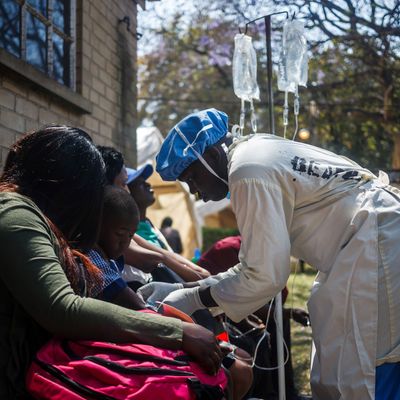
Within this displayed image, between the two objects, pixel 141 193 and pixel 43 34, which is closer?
pixel 141 193

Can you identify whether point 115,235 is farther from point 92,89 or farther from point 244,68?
point 92,89

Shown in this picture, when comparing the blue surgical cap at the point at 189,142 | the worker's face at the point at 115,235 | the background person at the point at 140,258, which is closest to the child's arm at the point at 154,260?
the background person at the point at 140,258

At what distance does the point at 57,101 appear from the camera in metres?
4.82

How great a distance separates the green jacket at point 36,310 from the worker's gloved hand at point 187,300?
2.37 ft

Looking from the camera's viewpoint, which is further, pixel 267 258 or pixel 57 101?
pixel 57 101

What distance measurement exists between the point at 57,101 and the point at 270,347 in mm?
2572

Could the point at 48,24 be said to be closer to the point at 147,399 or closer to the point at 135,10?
the point at 135,10

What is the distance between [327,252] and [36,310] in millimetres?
1192

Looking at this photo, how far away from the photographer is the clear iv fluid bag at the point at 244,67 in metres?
4.16

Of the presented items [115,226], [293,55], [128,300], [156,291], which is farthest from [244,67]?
[128,300]

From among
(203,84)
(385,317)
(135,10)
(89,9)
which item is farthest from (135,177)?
(203,84)

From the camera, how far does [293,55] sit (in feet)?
13.6

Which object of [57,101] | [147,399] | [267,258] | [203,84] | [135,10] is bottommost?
[147,399]

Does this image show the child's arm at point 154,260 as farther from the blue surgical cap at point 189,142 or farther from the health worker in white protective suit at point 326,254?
the health worker in white protective suit at point 326,254
